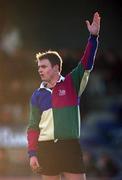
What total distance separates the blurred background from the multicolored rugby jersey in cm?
36

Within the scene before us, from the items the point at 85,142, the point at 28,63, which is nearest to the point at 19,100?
the point at 28,63

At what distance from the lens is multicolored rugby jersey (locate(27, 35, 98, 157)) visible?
263 centimetres

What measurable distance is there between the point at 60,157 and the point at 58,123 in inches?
6.2

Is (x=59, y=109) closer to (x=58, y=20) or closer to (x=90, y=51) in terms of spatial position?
(x=90, y=51)

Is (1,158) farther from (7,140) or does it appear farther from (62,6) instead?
(62,6)

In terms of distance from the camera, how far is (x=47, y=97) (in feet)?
8.72

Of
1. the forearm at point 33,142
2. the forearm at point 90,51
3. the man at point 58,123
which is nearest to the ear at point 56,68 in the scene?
the man at point 58,123

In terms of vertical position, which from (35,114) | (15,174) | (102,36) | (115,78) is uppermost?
(102,36)

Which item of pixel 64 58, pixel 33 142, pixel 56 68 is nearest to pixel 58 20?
pixel 64 58

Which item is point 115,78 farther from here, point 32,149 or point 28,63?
point 32,149

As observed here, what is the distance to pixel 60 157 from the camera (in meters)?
2.68

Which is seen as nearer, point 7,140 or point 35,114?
point 35,114

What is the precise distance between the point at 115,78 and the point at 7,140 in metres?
0.63

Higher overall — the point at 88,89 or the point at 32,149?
the point at 88,89
